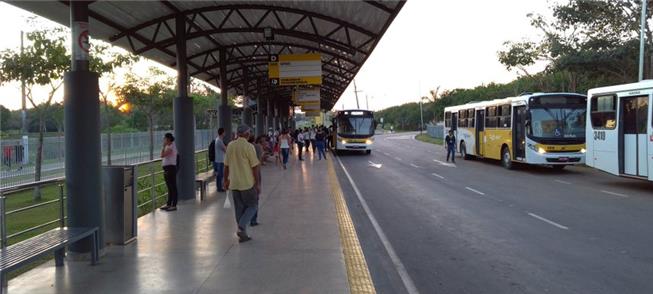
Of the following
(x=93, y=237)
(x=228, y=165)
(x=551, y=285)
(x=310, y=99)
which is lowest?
(x=551, y=285)

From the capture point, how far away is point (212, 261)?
7090 mm

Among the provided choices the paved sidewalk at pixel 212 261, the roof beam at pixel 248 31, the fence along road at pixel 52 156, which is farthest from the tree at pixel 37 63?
the paved sidewalk at pixel 212 261

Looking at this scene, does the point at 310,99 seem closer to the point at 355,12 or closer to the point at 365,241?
the point at 355,12

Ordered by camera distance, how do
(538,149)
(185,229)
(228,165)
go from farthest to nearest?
(538,149) → (185,229) → (228,165)

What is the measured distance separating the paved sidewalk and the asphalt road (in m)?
0.72

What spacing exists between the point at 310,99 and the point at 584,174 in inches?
745

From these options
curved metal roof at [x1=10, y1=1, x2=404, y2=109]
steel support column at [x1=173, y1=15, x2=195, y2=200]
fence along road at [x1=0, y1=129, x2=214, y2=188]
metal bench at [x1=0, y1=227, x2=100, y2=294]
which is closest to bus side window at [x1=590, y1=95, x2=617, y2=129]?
curved metal roof at [x1=10, y1=1, x2=404, y2=109]

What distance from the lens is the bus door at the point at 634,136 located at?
14.4m

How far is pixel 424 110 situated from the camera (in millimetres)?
114188

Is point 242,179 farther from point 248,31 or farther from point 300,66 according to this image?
point 300,66

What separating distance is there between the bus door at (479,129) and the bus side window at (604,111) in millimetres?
9066

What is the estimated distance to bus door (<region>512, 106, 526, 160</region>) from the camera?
2098cm

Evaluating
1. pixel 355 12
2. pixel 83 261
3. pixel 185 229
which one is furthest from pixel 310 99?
pixel 83 261

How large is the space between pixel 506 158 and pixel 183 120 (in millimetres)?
14340
